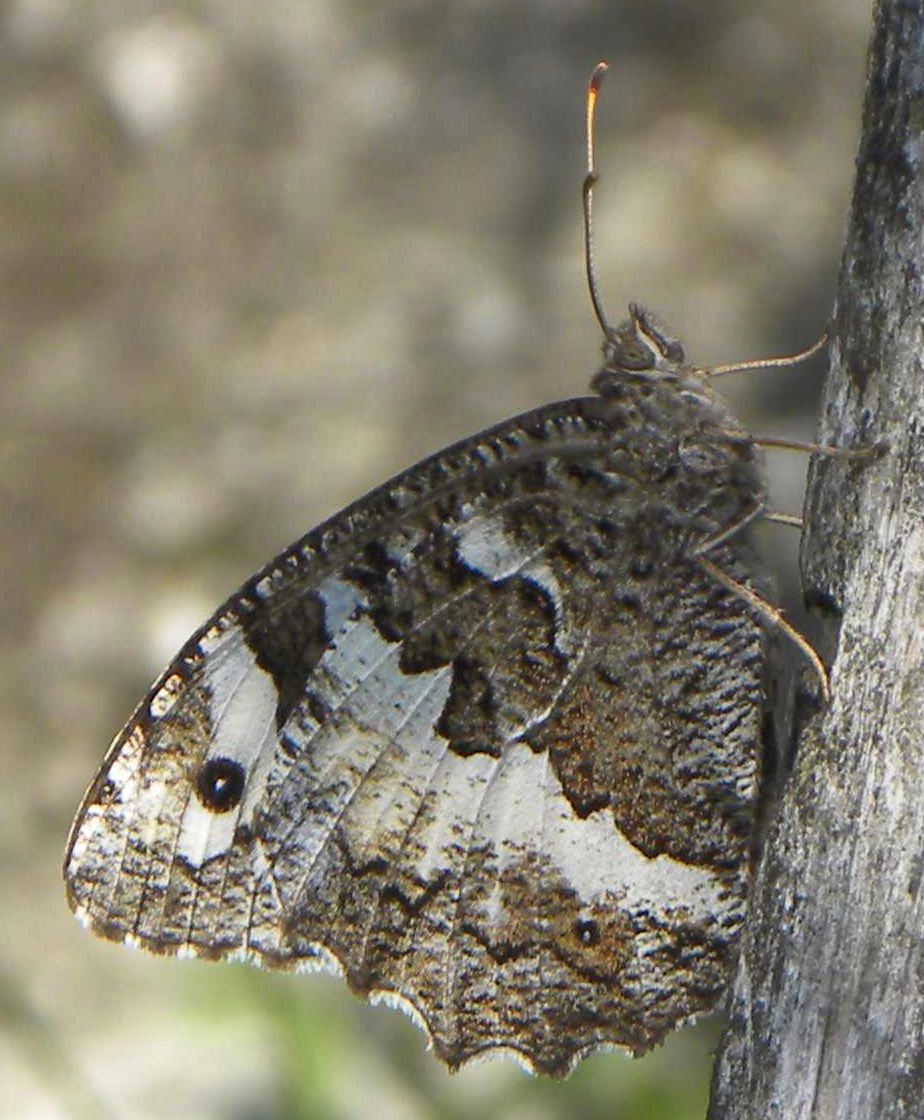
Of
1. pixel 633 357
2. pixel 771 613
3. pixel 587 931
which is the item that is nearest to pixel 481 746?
pixel 587 931

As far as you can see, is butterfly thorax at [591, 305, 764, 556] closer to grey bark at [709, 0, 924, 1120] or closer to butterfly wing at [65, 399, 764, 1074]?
butterfly wing at [65, 399, 764, 1074]

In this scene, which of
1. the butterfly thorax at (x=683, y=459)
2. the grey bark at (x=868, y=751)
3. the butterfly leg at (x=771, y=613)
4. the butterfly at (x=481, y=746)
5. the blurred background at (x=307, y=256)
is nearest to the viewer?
the grey bark at (x=868, y=751)

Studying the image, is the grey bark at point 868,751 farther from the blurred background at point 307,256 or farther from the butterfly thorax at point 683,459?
the blurred background at point 307,256

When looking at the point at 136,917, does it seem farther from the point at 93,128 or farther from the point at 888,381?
the point at 93,128

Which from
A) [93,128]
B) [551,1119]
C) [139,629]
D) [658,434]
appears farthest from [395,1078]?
[93,128]

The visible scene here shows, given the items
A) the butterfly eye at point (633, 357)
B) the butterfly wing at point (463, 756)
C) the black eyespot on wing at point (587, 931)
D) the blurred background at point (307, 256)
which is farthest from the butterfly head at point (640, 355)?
the blurred background at point (307, 256)
